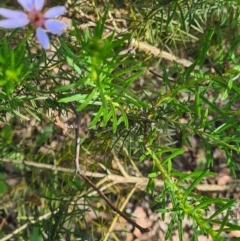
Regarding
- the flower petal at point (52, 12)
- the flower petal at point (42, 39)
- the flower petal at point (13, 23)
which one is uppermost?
the flower petal at point (52, 12)

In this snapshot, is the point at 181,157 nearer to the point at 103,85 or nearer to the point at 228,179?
the point at 228,179

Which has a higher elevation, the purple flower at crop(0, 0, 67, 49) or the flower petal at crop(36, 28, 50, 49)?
the purple flower at crop(0, 0, 67, 49)

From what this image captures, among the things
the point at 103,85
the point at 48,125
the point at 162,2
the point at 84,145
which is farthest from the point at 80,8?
the point at 103,85

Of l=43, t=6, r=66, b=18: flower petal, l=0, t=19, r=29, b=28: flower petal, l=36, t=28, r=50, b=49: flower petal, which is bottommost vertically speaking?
l=36, t=28, r=50, b=49: flower petal

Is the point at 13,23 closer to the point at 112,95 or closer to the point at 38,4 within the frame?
the point at 38,4

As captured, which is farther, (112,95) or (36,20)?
(112,95)

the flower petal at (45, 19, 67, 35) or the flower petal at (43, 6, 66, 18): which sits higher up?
the flower petal at (43, 6, 66, 18)

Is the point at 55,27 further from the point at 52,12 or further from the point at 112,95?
the point at 112,95

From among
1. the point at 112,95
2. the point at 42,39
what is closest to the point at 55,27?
the point at 42,39
